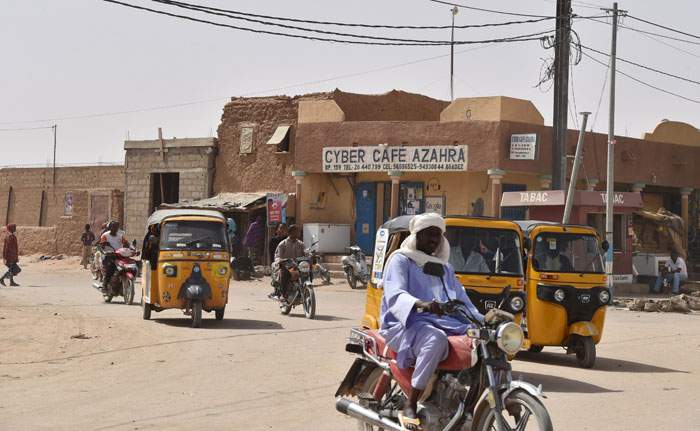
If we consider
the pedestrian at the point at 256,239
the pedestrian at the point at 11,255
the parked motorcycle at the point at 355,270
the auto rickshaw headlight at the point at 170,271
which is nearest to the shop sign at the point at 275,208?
the pedestrian at the point at 256,239

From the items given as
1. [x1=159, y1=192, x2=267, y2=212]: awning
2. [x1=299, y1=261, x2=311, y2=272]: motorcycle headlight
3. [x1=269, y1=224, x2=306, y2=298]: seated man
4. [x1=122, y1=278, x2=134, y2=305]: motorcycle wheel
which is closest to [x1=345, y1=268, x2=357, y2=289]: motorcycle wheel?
[x1=159, y1=192, x2=267, y2=212]: awning

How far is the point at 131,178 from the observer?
41969 millimetres

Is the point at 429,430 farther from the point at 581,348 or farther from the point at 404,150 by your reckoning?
the point at 404,150

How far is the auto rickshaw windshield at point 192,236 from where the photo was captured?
1745 cm

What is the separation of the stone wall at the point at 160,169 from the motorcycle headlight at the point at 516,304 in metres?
28.4

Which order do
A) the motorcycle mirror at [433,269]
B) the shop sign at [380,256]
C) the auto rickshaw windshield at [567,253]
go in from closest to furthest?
the motorcycle mirror at [433,269] → the shop sign at [380,256] → the auto rickshaw windshield at [567,253]

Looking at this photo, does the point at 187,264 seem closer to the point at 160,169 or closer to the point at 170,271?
the point at 170,271

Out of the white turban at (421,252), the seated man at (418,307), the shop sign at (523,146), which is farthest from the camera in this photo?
the shop sign at (523,146)

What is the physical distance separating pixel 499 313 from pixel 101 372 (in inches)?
257

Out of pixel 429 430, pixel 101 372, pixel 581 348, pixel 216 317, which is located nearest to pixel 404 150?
pixel 216 317

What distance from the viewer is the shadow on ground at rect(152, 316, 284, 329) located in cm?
1728

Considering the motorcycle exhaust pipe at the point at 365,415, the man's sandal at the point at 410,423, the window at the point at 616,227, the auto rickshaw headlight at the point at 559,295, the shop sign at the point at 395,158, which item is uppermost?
the shop sign at the point at 395,158

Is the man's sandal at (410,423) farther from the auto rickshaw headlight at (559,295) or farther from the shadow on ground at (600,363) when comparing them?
the auto rickshaw headlight at (559,295)

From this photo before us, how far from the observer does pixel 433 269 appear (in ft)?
22.5
